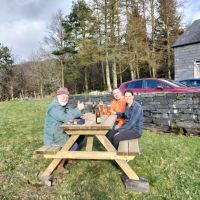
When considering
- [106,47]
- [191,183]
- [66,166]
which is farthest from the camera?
[106,47]

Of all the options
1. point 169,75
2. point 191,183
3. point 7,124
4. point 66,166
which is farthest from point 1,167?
point 169,75

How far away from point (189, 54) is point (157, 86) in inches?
528

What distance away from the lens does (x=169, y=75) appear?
31.6m

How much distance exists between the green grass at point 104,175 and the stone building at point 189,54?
17.4 meters

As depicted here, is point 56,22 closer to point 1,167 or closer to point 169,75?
point 169,75

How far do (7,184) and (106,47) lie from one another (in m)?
21.4

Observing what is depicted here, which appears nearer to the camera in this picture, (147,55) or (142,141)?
(142,141)

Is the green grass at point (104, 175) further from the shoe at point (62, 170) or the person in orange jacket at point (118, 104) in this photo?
the person in orange jacket at point (118, 104)

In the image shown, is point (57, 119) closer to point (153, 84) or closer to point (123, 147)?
point (123, 147)

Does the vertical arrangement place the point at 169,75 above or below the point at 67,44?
below

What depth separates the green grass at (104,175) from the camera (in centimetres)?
425

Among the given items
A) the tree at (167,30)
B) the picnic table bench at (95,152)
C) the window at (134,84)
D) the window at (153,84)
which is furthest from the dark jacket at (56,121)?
the tree at (167,30)

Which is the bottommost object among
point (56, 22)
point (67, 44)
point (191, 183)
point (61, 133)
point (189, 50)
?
point (191, 183)

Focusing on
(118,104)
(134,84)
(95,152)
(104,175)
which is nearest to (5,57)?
(134,84)
